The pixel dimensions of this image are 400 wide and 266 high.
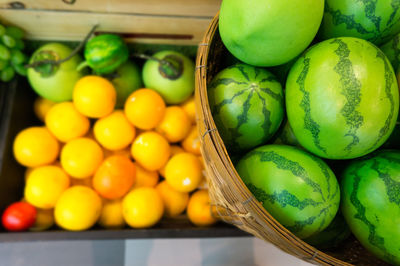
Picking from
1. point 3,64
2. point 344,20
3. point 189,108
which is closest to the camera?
point 344,20

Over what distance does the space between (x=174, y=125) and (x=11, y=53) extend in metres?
0.56

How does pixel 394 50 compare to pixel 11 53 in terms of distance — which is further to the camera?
pixel 11 53

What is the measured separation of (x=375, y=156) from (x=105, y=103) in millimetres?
717

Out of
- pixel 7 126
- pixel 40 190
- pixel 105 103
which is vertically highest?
pixel 105 103

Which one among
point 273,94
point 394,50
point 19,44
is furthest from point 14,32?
point 394,50

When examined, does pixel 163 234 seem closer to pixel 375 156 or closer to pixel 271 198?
pixel 271 198

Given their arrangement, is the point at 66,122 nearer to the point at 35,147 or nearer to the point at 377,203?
the point at 35,147

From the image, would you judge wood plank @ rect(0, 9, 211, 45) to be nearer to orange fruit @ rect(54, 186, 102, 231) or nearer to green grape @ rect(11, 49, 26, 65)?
green grape @ rect(11, 49, 26, 65)

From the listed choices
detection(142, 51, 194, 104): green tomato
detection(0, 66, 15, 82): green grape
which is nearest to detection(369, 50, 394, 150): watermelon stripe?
detection(142, 51, 194, 104): green tomato

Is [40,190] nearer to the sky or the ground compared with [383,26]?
nearer to the ground

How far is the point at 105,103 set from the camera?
0.87 metres

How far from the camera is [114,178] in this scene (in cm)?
85

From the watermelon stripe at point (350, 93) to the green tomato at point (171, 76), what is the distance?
1.81ft

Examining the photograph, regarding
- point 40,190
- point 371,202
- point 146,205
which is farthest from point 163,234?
point 371,202
